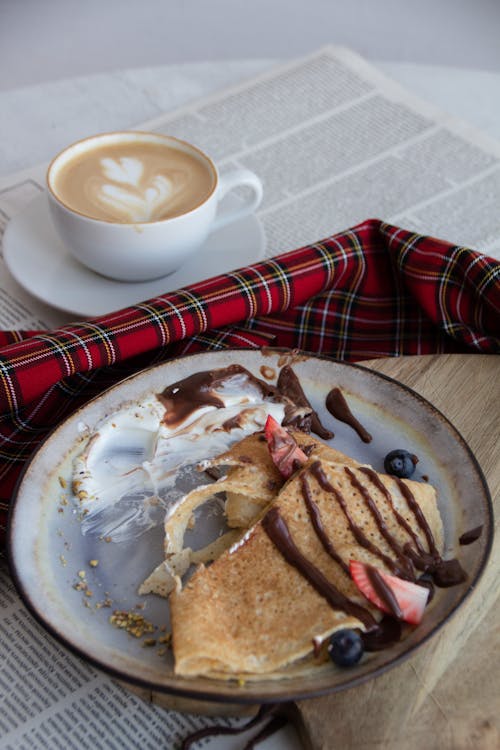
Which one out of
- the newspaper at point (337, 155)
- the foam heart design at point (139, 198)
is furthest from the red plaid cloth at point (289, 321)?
the newspaper at point (337, 155)

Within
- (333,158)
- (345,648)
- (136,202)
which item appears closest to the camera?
(345,648)

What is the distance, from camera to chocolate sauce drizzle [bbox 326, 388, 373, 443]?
1.77 m

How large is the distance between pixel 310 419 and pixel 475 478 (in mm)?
347

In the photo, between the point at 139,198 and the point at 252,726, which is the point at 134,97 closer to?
the point at 139,198

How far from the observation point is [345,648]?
4.21 feet

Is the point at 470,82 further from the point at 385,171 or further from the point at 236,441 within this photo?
the point at 236,441

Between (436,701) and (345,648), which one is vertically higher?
(345,648)

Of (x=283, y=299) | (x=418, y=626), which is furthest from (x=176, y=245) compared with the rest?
(x=418, y=626)

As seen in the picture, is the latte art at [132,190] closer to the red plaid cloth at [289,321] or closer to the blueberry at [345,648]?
the red plaid cloth at [289,321]

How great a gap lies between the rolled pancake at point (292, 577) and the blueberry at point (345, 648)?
0.02 metres

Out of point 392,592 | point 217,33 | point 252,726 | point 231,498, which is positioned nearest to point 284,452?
point 231,498

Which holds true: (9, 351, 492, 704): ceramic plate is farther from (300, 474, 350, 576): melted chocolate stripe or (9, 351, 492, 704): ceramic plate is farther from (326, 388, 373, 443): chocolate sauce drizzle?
(300, 474, 350, 576): melted chocolate stripe

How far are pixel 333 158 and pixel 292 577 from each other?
5.71 ft

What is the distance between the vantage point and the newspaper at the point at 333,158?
2572mm
